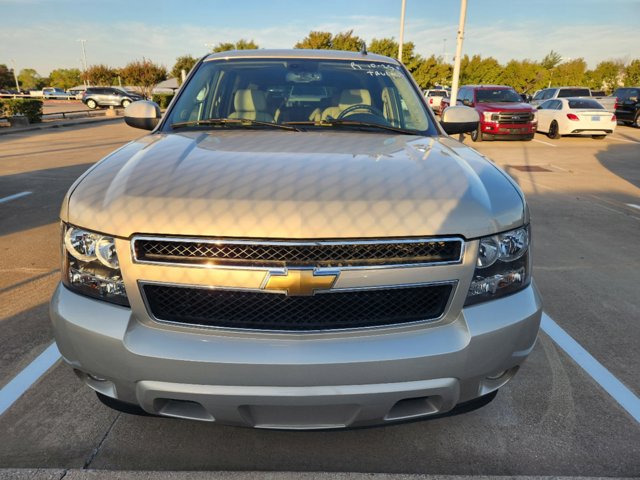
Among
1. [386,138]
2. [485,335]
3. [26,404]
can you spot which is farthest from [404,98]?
[26,404]

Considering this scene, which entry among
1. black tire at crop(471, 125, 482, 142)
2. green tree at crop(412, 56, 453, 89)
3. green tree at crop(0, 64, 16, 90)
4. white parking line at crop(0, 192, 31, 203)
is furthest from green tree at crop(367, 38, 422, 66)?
green tree at crop(0, 64, 16, 90)

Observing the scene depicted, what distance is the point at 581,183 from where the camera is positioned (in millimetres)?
9242

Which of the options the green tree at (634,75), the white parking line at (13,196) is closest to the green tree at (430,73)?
the green tree at (634,75)

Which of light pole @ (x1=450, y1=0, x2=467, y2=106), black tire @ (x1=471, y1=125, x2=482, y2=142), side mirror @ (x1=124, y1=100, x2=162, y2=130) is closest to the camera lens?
side mirror @ (x1=124, y1=100, x2=162, y2=130)

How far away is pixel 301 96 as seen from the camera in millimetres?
3203

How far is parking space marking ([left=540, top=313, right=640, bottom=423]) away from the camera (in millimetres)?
2535

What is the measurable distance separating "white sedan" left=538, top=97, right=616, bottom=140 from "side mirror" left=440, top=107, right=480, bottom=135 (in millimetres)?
15604

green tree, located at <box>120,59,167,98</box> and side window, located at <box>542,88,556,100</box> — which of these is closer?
side window, located at <box>542,88,556,100</box>

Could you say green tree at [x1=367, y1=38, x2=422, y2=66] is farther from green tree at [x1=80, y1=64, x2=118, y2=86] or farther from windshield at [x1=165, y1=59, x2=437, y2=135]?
windshield at [x1=165, y1=59, x2=437, y2=135]

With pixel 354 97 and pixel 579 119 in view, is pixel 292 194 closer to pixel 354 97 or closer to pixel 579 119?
pixel 354 97

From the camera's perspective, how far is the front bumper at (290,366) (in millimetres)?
1655

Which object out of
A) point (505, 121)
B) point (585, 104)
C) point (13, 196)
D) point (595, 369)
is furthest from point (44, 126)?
point (595, 369)

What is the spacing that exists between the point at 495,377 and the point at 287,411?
850 millimetres

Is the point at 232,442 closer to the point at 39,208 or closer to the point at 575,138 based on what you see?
the point at 39,208
